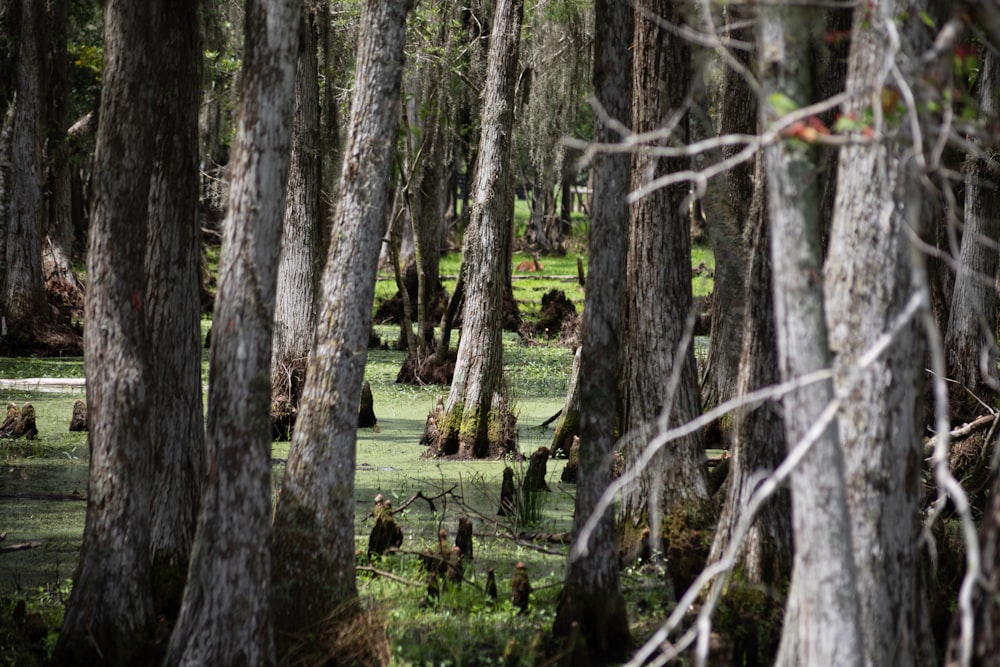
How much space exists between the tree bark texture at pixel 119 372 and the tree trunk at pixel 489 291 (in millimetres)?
5466

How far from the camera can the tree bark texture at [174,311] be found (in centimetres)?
698

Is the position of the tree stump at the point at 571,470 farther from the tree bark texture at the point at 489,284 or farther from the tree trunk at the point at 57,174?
the tree trunk at the point at 57,174

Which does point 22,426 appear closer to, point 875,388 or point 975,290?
point 875,388

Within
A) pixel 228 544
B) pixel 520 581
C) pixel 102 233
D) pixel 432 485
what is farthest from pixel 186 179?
pixel 432 485

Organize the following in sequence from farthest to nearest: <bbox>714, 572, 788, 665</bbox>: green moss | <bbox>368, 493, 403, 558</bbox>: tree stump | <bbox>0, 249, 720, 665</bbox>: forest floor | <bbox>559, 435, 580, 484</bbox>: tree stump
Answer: <bbox>559, 435, 580, 484</bbox>: tree stump
<bbox>368, 493, 403, 558</bbox>: tree stump
<bbox>0, 249, 720, 665</bbox>: forest floor
<bbox>714, 572, 788, 665</bbox>: green moss

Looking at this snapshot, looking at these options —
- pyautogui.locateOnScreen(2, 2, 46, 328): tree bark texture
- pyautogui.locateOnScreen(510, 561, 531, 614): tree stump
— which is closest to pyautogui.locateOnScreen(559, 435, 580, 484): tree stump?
pyautogui.locateOnScreen(510, 561, 531, 614): tree stump

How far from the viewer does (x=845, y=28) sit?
7.48m

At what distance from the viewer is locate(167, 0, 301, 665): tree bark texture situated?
5660 millimetres

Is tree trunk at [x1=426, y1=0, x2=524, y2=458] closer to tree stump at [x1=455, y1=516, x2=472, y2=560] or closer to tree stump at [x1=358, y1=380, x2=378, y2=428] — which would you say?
tree stump at [x1=358, y1=380, x2=378, y2=428]

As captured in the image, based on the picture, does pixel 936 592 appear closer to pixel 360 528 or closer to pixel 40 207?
pixel 360 528

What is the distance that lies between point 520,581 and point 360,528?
2.25 m

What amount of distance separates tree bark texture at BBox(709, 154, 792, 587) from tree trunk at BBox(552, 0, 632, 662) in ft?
2.36

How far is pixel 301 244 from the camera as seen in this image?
43.3 feet

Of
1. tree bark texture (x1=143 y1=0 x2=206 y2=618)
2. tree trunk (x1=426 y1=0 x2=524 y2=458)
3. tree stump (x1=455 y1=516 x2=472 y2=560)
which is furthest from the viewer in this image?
tree trunk (x1=426 y1=0 x2=524 y2=458)
